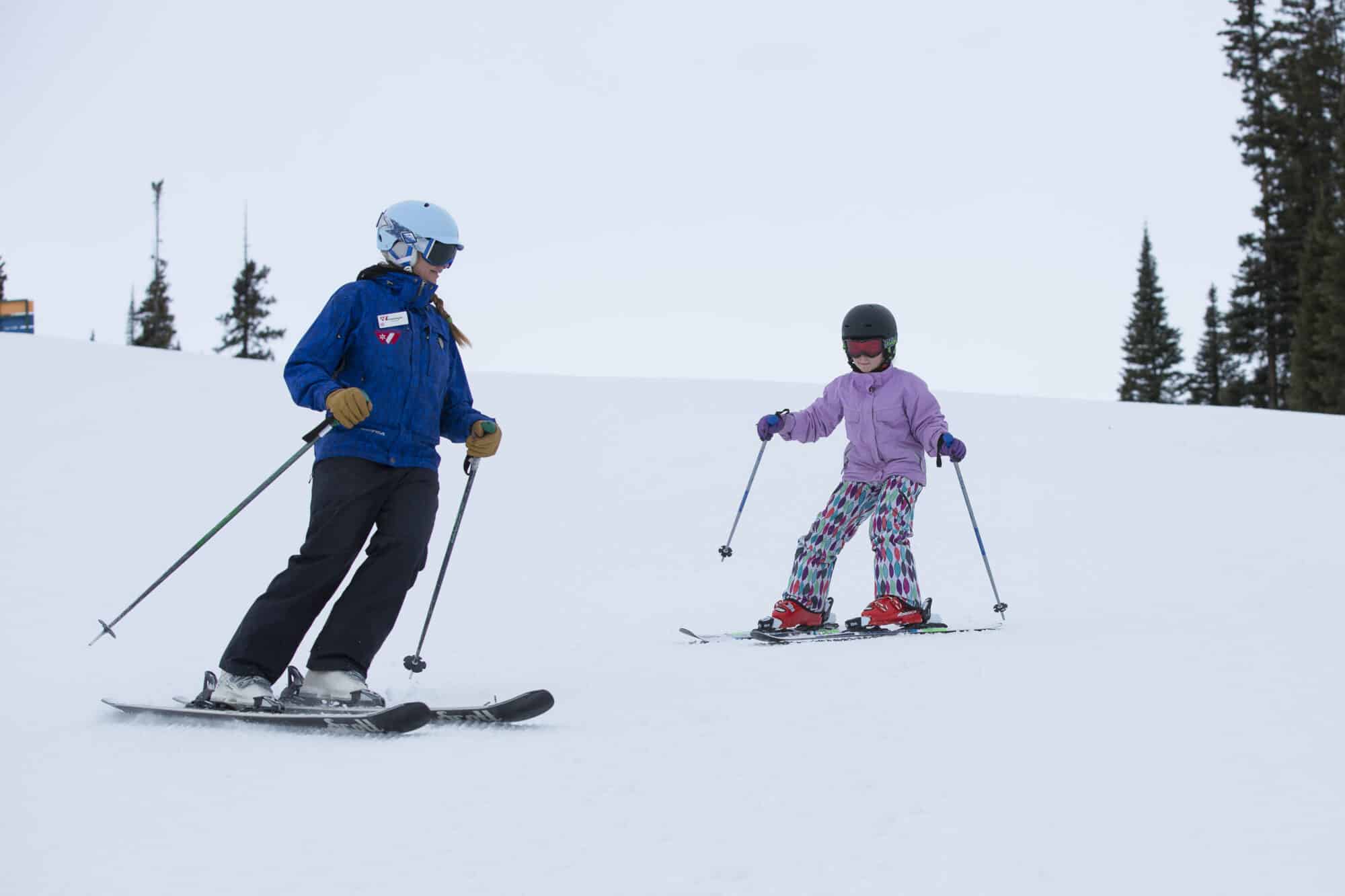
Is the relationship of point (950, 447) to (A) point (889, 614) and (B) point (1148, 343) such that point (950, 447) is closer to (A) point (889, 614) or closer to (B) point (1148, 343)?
(A) point (889, 614)

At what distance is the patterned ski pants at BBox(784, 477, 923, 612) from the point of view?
611 cm

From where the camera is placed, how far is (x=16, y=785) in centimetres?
305

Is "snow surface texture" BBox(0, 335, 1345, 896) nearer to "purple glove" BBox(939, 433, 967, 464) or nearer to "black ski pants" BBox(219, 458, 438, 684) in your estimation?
"black ski pants" BBox(219, 458, 438, 684)

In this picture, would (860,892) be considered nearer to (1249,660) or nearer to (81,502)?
(1249,660)

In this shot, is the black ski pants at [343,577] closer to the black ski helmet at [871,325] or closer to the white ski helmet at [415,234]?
the white ski helmet at [415,234]

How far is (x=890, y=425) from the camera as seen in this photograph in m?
6.31

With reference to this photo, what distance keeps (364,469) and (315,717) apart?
32.9 inches

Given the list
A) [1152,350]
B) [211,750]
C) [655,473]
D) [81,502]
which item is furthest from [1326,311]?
[211,750]

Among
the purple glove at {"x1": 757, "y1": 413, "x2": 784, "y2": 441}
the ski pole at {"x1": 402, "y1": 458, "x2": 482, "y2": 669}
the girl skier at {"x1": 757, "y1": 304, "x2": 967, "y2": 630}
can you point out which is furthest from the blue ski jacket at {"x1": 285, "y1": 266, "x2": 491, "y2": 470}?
the purple glove at {"x1": 757, "y1": 413, "x2": 784, "y2": 441}

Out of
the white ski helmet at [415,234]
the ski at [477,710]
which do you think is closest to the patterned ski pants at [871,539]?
the ski at [477,710]

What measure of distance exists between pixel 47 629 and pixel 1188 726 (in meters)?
5.31

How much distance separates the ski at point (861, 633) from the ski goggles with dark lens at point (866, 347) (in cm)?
143

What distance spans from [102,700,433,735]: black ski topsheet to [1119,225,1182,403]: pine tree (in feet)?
176

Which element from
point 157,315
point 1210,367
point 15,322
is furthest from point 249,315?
point 1210,367
